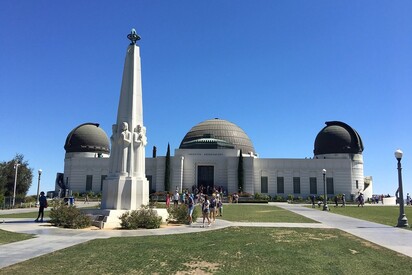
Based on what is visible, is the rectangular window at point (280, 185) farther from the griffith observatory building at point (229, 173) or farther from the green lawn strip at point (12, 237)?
the green lawn strip at point (12, 237)

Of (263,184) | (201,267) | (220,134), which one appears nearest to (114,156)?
(201,267)

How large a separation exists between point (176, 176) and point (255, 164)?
1376cm

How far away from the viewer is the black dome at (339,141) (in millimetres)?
66312

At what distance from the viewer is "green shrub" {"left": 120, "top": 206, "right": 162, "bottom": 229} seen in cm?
1480

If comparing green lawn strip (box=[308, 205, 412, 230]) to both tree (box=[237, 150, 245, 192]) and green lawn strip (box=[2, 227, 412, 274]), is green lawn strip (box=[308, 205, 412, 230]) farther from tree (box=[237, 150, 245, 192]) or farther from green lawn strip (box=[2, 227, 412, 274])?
tree (box=[237, 150, 245, 192])

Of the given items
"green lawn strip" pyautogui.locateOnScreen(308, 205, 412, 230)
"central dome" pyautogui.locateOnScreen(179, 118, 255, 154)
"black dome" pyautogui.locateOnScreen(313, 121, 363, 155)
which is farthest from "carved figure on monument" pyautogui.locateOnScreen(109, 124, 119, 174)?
"black dome" pyautogui.locateOnScreen(313, 121, 363, 155)

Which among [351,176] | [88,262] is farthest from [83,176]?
[88,262]

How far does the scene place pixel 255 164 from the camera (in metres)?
59.5

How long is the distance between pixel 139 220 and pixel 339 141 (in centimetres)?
5921

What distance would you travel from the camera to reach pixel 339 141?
219 ft

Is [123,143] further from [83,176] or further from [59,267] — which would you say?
[83,176]

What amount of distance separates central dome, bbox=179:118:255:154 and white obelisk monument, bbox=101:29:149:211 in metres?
46.5

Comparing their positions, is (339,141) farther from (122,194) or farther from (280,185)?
(122,194)

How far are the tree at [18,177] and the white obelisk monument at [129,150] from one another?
109ft
